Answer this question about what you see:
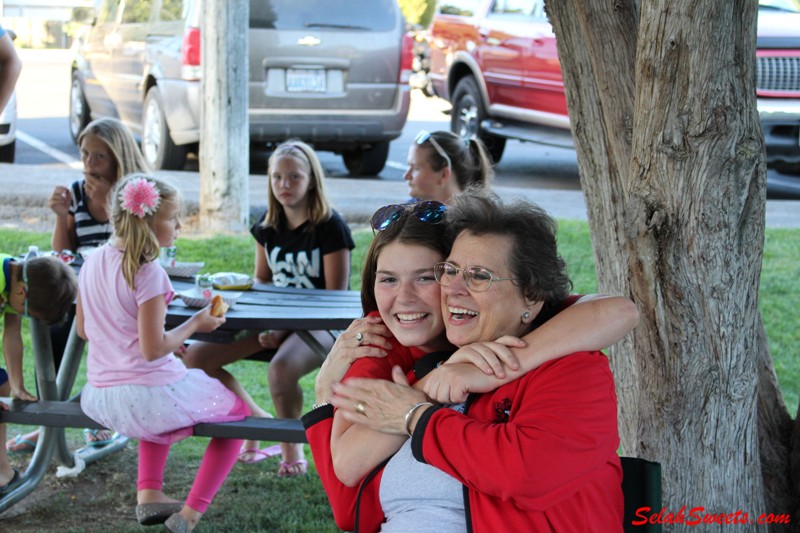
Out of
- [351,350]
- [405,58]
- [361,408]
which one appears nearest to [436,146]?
[351,350]

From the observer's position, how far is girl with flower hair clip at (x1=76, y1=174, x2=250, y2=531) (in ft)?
12.4

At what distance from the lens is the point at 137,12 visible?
36.2 ft

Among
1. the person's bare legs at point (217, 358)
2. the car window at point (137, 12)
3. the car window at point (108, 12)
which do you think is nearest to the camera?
the person's bare legs at point (217, 358)

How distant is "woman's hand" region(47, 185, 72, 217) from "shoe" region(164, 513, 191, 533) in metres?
1.96

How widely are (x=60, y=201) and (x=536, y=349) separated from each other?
349cm

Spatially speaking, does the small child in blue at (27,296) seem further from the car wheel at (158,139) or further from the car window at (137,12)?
the car window at (137,12)

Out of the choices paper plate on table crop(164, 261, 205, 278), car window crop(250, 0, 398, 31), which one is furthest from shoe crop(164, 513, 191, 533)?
car window crop(250, 0, 398, 31)

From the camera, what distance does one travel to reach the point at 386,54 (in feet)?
33.9

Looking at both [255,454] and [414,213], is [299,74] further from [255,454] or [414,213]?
[414,213]

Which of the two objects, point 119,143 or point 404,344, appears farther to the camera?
point 119,143

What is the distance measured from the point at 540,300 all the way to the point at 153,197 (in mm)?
1847

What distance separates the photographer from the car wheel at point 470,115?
11695mm

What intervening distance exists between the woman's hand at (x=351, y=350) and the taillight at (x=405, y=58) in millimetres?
7965

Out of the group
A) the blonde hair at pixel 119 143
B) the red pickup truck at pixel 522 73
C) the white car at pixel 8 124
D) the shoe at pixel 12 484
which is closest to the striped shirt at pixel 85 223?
the blonde hair at pixel 119 143
